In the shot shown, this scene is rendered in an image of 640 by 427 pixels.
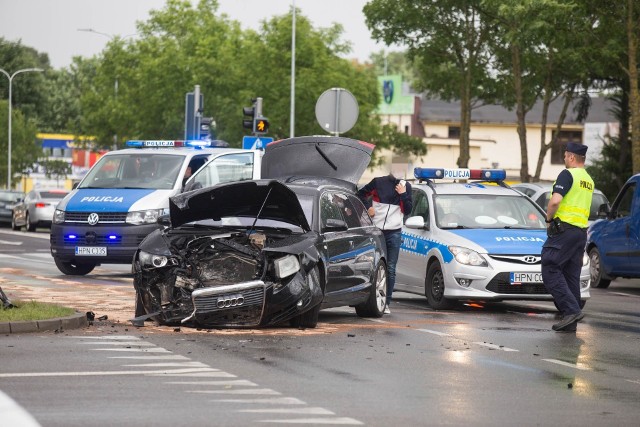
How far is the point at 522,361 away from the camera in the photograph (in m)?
12.2

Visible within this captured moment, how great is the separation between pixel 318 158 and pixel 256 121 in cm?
1147

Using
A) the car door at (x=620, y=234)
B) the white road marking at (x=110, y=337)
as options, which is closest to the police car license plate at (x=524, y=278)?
the white road marking at (x=110, y=337)

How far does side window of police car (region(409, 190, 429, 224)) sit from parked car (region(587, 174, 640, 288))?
489 centimetres

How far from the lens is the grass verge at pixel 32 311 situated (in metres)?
13.9

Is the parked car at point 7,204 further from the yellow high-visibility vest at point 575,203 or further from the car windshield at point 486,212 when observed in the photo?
the yellow high-visibility vest at point 575,203

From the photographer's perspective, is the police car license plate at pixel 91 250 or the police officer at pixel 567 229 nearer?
the police officer at pixel 567 229

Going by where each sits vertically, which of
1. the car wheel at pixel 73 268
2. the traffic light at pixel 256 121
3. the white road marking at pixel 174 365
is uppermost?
the traffic light at pixel 256 121

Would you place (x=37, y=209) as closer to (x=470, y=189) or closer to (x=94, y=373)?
(x=470, y=189)

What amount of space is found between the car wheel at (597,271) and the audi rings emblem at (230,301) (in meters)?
12.4

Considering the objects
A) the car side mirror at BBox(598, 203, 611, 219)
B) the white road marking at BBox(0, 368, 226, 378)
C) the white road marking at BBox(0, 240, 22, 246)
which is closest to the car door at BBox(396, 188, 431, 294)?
the car side mirror at BBox(598, 203, 611, 219)

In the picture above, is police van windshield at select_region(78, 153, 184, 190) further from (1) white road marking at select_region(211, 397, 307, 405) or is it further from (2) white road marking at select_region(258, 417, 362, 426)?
(2) white road marking at select_region(258, 417, 362, 426)

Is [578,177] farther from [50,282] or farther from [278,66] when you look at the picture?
[278,66]

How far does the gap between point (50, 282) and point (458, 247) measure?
6167mm

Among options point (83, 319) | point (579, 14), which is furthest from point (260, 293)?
point (579, 14)
